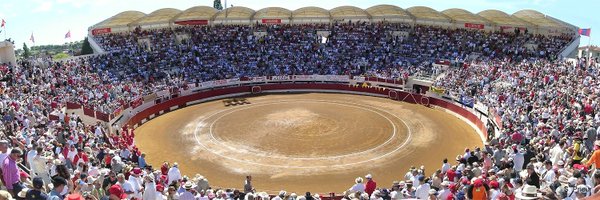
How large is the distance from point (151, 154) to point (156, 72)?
20876 mm

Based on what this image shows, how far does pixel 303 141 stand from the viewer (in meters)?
29.5

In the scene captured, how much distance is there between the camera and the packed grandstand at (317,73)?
1319 cm

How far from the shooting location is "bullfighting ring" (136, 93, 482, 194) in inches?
944

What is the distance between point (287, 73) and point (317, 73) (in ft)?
11.0

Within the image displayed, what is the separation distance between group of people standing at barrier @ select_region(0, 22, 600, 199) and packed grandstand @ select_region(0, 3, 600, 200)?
0.32ft

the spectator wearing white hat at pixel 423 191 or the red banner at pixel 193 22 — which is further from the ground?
the red banner at pixel 193 22

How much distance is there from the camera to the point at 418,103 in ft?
136

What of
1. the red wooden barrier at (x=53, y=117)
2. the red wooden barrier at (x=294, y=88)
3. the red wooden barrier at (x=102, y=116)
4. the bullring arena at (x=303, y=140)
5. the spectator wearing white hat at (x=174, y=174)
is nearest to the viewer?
the spectator wearing white hat at (x=174, y=174)

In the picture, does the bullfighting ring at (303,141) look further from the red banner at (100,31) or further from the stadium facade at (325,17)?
the red banner at (100,31)

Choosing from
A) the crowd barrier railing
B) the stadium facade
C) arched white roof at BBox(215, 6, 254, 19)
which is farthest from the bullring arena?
arched white roof at BBox(215, 6, 254, 19)

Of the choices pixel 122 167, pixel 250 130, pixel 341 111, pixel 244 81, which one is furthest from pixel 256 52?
pixel 122 167

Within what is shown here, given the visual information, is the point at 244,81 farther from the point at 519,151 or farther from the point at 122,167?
the point at 519,151

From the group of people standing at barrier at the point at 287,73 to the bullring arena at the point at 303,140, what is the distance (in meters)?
2.45

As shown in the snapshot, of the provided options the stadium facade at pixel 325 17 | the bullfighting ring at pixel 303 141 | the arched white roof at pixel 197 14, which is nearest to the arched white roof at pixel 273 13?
the stadium facade at pixel 325 17
